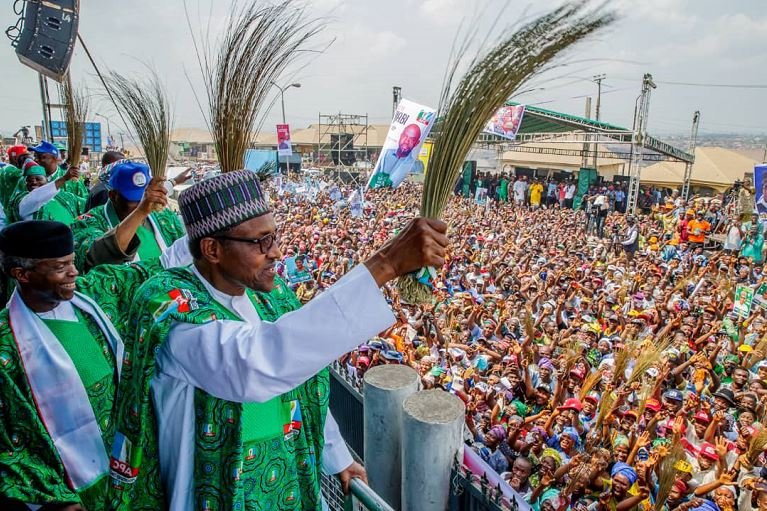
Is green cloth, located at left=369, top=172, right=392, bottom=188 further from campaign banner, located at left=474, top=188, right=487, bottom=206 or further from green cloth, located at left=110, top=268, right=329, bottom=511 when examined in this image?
green cloth, located at left=110, top=268, right=329, bottom=511

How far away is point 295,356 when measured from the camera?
107 cm

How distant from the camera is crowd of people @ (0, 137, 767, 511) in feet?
3.93

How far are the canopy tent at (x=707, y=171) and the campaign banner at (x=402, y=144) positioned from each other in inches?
672

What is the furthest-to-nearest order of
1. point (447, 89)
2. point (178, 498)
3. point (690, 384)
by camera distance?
1. point (690, 384)
2. point (447, 89)
3. point (178, 498)

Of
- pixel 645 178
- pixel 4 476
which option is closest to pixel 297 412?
pixel 4 476

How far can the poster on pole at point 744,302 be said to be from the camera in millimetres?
7328

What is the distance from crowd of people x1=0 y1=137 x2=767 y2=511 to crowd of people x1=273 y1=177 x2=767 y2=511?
0.09 ft

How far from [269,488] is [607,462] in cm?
345

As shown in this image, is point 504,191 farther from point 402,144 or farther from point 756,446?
point 756,446

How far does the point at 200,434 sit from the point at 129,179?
1.72 metres

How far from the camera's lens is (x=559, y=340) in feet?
22.3

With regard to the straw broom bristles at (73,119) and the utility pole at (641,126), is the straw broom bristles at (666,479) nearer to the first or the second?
the straw broom bristles at (73,119)

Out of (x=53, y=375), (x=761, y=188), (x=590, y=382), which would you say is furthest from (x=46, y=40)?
(x=761, y=188)

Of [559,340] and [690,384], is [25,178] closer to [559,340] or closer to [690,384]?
[559,340]
